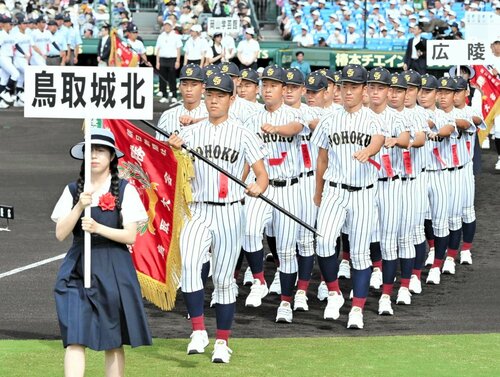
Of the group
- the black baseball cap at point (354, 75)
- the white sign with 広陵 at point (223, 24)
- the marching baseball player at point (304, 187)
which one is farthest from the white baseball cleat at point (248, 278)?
the white sign with 広陵 at point (223, 24)

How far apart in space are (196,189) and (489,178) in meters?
14.0

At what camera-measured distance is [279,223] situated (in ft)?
42.9

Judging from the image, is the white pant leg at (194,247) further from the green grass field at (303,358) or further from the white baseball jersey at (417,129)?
the white baseball jersey at (417,129)

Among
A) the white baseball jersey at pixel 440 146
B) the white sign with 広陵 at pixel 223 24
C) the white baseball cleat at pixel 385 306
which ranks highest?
the white sign with 広陵 at pixel 223 24

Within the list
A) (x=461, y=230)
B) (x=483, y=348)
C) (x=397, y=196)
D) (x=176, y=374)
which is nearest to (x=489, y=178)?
(x=461, y=230)

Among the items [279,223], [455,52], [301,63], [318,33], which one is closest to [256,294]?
[279,223]

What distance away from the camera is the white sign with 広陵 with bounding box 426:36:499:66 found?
20578mm

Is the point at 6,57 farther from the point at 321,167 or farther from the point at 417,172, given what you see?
the point at 321,167

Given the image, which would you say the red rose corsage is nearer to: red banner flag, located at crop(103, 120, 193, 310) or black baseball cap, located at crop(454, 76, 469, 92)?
red banner flag, located at crop(103, 120, 193, 310)

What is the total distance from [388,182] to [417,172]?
3.55ft

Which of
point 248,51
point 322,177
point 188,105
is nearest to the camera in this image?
point 322,177

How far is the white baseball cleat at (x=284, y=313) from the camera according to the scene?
12.7m

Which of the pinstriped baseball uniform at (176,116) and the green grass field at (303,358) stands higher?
the pinstriped baseball uniform at (176,116)

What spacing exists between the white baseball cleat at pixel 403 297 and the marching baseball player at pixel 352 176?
1227 millimetres
